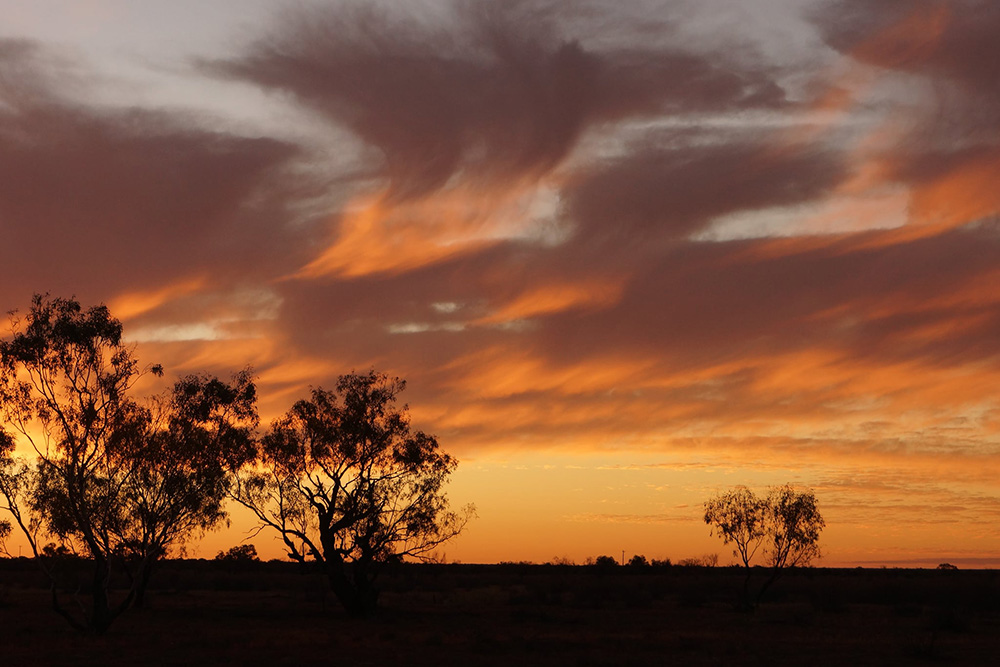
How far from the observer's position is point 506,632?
194 feet

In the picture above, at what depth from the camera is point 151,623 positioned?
62750 millimetres

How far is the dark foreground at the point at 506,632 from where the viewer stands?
150 ft

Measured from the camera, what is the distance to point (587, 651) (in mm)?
48719

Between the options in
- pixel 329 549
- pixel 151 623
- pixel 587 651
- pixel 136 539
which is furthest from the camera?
pixel 329 549

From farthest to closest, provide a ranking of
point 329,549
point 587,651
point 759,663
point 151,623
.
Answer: point 329,549
point 151,623
point 587,651
point 759,663

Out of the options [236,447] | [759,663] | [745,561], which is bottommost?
[759,663]

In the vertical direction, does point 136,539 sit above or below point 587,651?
above

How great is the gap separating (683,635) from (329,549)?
78.3 ft

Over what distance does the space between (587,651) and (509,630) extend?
12.7 m

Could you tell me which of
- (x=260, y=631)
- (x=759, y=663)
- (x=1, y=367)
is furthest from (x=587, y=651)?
(x=1, y=367)

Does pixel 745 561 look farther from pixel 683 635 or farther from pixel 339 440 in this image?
pixel 339 440

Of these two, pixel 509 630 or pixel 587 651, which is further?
pixel 509 630

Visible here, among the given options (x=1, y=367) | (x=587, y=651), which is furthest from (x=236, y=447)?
(x=587, y=651)

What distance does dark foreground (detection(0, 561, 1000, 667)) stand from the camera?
45844 mm
